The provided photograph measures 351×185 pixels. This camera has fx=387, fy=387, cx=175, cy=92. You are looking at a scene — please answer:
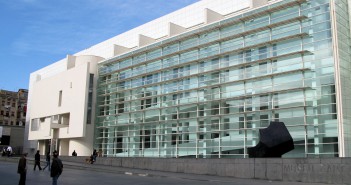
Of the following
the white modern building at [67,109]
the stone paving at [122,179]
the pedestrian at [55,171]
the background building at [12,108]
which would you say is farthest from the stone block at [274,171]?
the background building at [12,108]

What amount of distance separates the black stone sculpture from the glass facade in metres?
6.34

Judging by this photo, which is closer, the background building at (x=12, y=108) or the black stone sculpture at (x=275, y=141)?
the black stone sculpture at (x=275, y=141)

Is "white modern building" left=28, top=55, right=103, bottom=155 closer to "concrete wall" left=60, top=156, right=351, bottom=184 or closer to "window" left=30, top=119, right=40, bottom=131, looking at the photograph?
"window" left=30, top=119, right=40, bottom=131

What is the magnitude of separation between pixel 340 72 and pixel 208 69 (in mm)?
12886

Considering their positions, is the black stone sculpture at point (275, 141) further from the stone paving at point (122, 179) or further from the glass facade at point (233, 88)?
the glass facade at point (233, 88)

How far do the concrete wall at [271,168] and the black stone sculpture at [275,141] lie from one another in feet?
2.26

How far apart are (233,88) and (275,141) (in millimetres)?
12151

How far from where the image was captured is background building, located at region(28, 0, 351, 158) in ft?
94.5

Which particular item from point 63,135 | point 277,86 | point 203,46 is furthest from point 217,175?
point 63,135

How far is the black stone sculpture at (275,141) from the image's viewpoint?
23000 mm

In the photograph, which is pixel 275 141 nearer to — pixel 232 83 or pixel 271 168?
pixel 271 168

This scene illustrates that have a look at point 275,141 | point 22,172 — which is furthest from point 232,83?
point 22,172

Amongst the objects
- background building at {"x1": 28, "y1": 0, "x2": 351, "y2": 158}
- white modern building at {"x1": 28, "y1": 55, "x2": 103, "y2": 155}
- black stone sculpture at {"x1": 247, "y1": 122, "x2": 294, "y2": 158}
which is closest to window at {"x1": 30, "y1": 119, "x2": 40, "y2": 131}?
white modern building at {"x1": 28, "y1": 55, "x2": 103, "y2": 155}

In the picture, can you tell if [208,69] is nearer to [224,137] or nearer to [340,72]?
[224,137]
